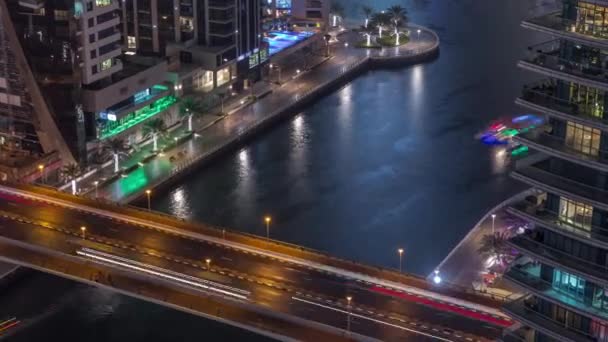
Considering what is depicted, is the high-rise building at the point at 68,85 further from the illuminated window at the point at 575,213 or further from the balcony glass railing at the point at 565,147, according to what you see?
the illuminated window at the point at 575,213

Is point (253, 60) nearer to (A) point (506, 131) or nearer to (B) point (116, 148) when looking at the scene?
(A) point (506, 131)

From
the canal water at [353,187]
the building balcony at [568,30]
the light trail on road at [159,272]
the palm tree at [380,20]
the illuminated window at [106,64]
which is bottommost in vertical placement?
the canal water at [353,187]

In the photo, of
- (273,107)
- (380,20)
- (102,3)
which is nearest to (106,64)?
(102,3)

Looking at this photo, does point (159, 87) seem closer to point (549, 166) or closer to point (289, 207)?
point (289, 207)

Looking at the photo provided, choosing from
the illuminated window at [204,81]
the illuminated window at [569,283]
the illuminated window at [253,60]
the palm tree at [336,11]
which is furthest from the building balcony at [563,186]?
the palm tree at [336,11]

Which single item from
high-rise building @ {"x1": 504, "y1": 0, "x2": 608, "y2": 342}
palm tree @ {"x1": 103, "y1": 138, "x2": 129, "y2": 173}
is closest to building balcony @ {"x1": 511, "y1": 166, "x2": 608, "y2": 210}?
high-rise building @ {"x1": 504, "y1": 0, "x2": 608, "y2": 342}

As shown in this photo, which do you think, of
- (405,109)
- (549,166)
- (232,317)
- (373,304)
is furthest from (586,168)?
(405,109)
